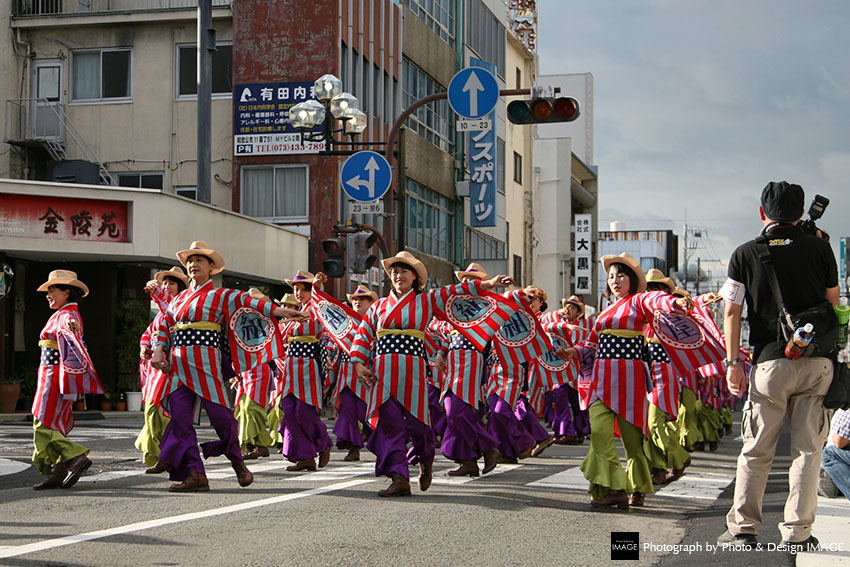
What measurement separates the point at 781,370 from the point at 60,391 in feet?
20.4

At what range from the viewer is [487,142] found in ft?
129

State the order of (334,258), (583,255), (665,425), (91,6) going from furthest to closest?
(583,255) → (91,6) → (334,258) → (665,425)

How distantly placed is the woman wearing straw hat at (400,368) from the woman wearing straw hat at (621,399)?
1.01 meters

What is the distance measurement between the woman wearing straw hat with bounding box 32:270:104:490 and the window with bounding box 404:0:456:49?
26.4 metres

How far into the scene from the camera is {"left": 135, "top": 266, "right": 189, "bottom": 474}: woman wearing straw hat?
422 inches

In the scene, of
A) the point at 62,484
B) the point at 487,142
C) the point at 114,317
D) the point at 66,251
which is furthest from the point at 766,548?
the point at 487,142

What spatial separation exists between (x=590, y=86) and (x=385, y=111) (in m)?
42.6

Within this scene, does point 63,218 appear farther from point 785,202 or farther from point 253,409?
point 785,202

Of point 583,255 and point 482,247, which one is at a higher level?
point 583,255

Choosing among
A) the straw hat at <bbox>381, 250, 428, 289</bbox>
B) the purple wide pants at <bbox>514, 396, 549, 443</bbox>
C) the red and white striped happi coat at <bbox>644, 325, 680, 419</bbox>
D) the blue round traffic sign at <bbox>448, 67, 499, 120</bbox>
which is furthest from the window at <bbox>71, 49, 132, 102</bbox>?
the straw hat at <bbox>381, 250, 428, 289</bbox>

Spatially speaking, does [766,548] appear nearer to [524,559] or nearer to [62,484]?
[524,559]

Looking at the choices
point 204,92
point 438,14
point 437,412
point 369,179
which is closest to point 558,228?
point 438,14

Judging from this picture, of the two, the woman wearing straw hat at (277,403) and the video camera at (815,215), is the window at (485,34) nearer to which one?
the woman wearing straw hat at (277,403)

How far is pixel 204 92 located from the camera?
26.9 metres
